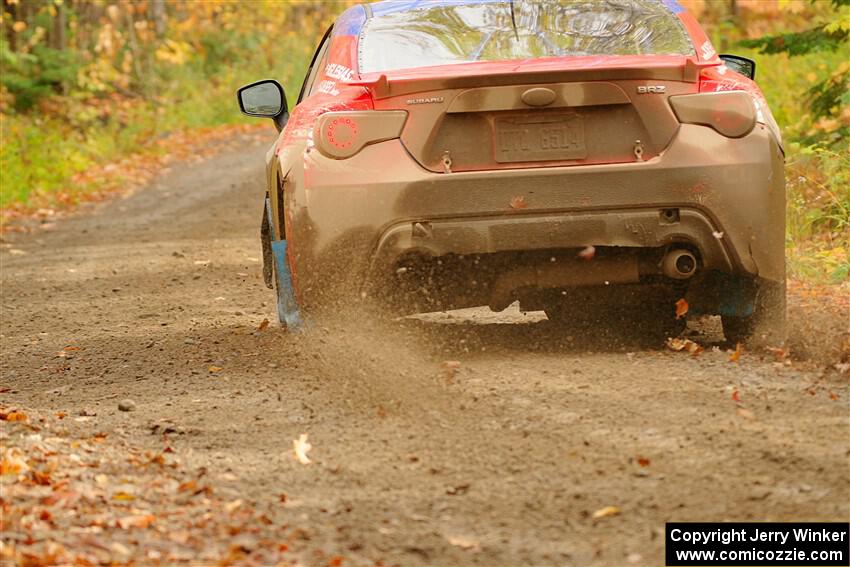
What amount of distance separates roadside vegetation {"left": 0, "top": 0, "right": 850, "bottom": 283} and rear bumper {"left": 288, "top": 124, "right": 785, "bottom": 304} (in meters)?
2.72

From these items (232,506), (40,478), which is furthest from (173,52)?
(232,506)

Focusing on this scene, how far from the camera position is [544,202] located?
572 cm

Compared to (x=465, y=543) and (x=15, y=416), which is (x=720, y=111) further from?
(x=15, y=416)

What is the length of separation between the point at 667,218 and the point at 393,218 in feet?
3.83

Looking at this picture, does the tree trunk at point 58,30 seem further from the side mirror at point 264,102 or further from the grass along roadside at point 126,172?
the side mirror at point 264,102

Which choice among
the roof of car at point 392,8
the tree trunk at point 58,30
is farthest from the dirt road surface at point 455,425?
the tree trunk at point 58,30

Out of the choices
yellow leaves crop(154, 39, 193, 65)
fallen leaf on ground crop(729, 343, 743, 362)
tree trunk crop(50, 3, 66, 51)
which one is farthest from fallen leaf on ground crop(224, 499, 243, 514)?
yellow leaves crop(154, 39, 193, 65)

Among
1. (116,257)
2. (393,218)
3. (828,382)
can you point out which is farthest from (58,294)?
(828,382)

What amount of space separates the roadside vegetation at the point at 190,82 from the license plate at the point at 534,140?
3.09 m

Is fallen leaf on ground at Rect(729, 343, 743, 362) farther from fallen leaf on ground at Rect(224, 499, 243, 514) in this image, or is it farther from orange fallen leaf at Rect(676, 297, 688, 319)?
fallen leaf on ground at Rect(224, 499, 243, 514)

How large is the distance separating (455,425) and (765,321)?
1.89 m

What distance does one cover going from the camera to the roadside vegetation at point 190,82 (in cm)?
1070

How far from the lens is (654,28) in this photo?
6293 millimetres

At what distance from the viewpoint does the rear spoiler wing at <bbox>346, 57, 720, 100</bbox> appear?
573 centimetres
